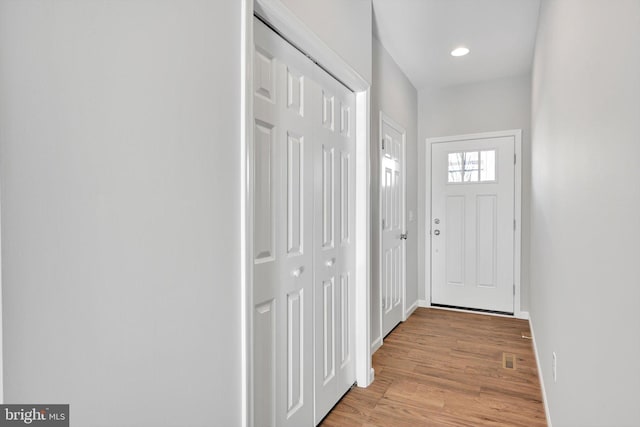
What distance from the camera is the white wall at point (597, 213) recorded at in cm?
72

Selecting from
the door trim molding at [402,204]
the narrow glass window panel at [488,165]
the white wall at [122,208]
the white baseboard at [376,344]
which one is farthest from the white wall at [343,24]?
the narrow glass window panel at [488,165]

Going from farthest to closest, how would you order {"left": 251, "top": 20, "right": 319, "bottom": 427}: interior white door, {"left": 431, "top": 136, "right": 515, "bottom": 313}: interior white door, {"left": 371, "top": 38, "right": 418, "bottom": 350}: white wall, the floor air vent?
{"left": 431, "top": 136, "right": 515, "bottom": 313}: interior white door, {"left": 371, "top": 38, "right": 418, "bottom": 350}: white wall, the floor air vent, {"left": 251, "top": 20, "right": 319, "bottom": 427}: interior white door

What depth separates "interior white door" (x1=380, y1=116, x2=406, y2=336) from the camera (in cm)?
337

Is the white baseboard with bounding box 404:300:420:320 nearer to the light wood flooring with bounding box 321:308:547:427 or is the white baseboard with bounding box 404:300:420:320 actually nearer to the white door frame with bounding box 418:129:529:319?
the white door frame with bounding box 418:129:529:319

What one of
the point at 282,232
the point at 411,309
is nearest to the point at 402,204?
the point at 411,309

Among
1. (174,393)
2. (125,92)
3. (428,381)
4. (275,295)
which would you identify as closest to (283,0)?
(125,92)

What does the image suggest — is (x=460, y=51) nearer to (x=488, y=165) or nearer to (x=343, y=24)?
(x=488, y=165)

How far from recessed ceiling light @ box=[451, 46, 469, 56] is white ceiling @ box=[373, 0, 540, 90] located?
0.05 meters

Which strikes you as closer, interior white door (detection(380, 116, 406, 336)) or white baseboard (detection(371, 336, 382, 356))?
white baseboard (detection(371, 336, 382, 356))

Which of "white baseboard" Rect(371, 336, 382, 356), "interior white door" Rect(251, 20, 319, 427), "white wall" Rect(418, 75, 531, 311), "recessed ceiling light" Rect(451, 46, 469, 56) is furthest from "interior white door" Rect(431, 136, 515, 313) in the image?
"interior white door" Rect(251, 20, 319, 427)

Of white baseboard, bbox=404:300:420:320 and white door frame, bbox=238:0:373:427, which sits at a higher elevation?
white door frame, bbox=238:0:373:427

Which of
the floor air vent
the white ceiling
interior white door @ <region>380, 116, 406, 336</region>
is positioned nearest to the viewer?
the white ceiling

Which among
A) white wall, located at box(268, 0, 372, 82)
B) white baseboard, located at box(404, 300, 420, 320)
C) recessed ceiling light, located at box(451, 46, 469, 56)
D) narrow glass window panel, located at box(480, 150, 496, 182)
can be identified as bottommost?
white baseboard, located at box(404, 300, 420, 320)

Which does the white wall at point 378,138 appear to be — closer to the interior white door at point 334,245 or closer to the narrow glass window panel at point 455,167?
the narrow glass window panel at point 455,167
